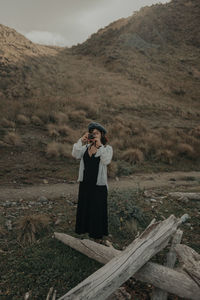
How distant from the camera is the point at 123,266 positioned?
7.61ft

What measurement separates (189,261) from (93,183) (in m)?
1.81

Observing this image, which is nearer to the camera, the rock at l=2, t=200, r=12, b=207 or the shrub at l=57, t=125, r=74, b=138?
the rock at l=2, t=200, r=12, b=207

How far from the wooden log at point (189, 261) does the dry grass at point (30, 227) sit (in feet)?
8.54

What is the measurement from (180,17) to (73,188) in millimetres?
38364

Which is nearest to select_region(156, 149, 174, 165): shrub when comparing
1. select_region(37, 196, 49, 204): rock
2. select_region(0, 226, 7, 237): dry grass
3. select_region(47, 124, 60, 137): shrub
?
select_region(47, 124, 60, 137): shrub

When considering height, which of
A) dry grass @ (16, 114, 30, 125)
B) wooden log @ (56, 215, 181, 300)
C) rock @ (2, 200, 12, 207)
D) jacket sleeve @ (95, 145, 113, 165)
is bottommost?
rock @ (2, 200, 12, 207)

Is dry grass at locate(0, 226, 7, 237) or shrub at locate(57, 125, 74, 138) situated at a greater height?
shrub at locate(57, 125, 74, 138)

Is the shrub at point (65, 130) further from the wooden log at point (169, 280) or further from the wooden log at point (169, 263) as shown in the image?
the wooden log at point (169, 280)

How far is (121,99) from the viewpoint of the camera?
1902 centimetres

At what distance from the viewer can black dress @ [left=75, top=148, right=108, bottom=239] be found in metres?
3.79

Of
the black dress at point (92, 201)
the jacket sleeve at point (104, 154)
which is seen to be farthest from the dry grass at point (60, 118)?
the jacket sleeve at point (104, 154)

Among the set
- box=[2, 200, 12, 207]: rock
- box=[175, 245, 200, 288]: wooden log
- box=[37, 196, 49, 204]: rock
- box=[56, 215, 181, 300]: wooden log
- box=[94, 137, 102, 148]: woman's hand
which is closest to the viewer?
box=[56, 215, 181, 300]: wooden log

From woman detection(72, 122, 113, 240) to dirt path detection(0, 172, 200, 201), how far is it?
2.78 metres

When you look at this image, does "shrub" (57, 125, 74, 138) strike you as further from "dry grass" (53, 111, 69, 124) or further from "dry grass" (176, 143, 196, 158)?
"dry grass" (176, 143, 196, 158)
